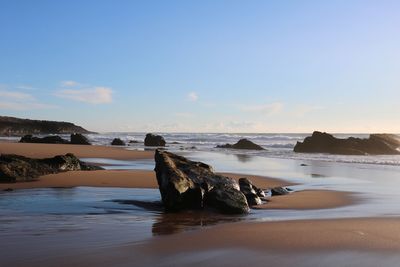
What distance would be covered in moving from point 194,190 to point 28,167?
696 centimetres

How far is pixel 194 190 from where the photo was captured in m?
9.84

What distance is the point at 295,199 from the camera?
38.5ft

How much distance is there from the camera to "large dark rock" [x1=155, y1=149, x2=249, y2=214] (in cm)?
954

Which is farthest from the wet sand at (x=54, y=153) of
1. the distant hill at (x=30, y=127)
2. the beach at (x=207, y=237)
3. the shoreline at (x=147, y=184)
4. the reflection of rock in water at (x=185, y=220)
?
the distant hill at (x=30, y=127)

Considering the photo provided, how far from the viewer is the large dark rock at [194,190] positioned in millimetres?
9539

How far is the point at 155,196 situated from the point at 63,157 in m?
6.33

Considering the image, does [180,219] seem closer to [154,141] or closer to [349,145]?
[349,145]

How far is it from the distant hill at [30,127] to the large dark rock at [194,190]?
89.4m

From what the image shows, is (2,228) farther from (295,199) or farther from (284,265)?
(295,199)

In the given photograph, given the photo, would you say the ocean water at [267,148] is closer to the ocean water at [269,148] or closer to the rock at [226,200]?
the ocean water at [269,148]

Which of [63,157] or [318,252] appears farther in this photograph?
[63,157]

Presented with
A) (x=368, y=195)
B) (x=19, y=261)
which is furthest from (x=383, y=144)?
(x=19, y=261)

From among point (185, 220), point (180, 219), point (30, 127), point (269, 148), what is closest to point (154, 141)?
point (269, 148)

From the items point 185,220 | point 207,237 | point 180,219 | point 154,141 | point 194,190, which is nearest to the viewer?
point 207,237
